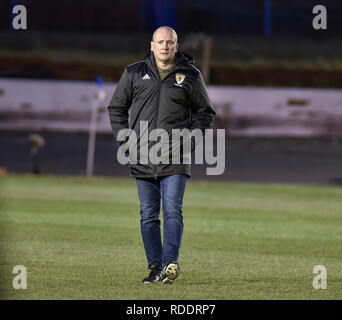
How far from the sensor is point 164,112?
9820mm

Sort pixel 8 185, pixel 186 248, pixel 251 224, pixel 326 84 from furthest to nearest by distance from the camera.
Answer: pixel 326 84 → pixel 8 185 → pixel 251 224 → pixel 186 248

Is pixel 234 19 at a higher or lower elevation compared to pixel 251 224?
higher

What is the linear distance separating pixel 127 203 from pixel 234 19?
16.0 metres

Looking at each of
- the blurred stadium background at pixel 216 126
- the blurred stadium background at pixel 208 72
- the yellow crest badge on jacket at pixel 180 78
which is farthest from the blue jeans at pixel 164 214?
the blurred stadium background at pixel 208 72

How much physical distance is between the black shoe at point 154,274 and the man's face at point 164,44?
1858 mm

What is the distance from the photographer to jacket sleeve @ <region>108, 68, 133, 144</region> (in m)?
9.91

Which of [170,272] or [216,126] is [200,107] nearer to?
[170,272]

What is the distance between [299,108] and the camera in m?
31.3

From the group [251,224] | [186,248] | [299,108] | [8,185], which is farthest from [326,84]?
[186,248]

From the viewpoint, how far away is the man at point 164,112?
32.2 ft
